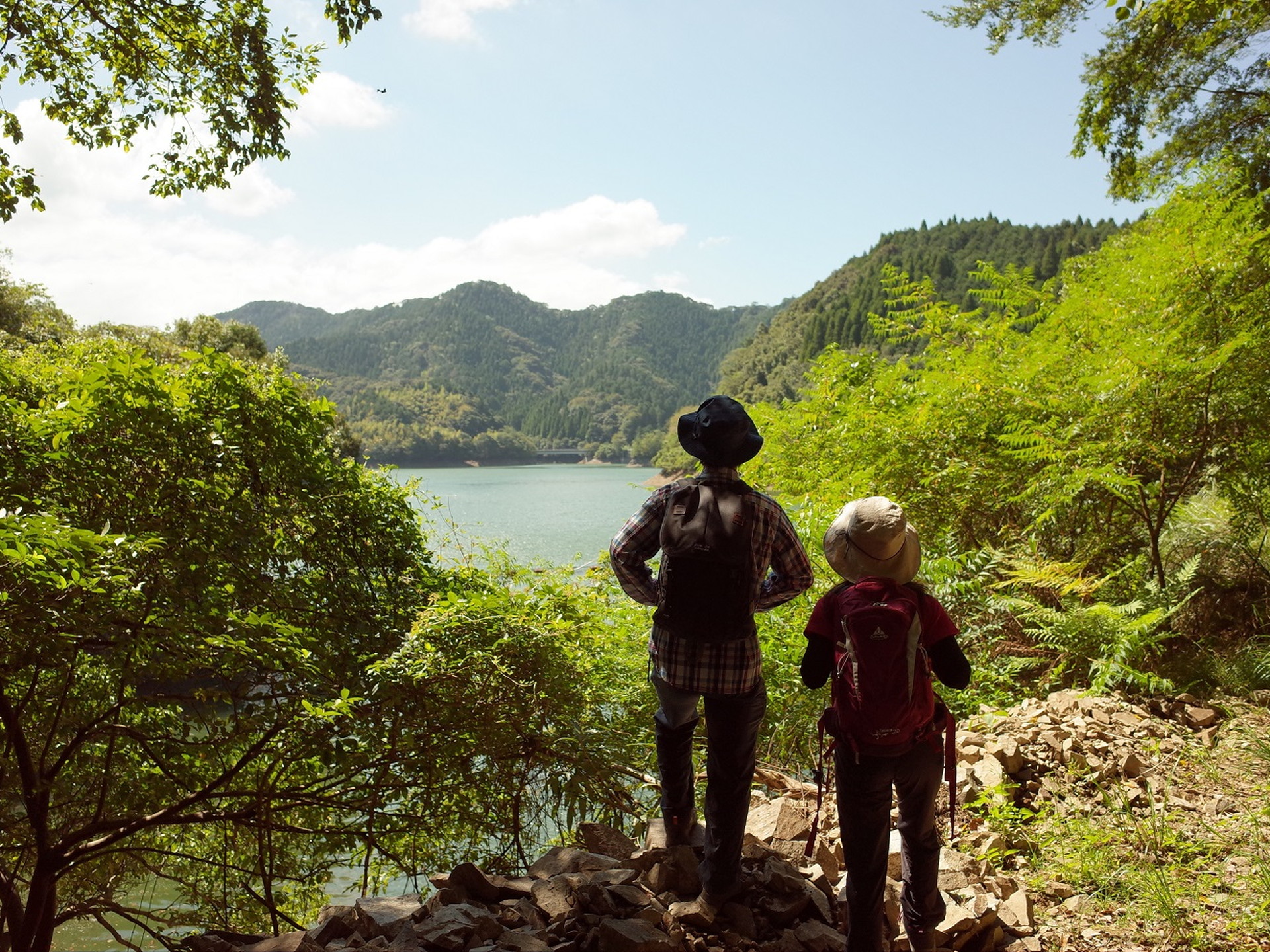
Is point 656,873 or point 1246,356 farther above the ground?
point 1246,356

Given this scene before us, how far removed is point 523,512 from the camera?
4025 centimetres

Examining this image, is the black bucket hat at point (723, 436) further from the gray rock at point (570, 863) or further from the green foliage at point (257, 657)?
the green foliage at point (257, 657)

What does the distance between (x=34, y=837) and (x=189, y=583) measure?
2716 millimetres

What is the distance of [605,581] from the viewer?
5.97 m

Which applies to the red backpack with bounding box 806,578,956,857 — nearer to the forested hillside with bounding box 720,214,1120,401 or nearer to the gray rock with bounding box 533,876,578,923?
the gray rock with bounding box 533,876,578,923

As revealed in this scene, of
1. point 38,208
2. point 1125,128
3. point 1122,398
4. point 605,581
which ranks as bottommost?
point 605,581

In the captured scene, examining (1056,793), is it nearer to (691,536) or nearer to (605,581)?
(691,536)

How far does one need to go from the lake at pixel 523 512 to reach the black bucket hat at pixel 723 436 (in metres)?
3.30

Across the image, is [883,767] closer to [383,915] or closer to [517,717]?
[383,915]

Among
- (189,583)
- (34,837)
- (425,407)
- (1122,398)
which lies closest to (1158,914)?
(1122,398)

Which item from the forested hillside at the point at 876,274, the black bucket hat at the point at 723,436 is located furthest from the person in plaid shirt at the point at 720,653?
the forested hillside at the point at 876,274

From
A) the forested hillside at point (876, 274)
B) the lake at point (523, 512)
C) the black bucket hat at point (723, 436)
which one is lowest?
the lake at point (523, 512)

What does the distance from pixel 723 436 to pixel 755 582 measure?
1.96ft

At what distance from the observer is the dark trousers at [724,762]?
10.1 feet
